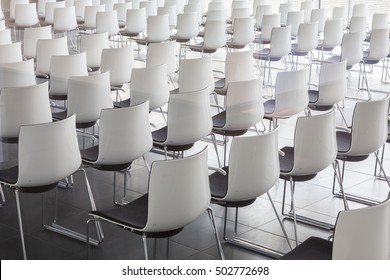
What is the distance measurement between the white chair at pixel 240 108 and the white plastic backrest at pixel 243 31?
15.4 ft

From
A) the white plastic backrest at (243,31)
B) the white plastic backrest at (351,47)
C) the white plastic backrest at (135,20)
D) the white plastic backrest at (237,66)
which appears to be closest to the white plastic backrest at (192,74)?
the white plastic backrest at (237,66)

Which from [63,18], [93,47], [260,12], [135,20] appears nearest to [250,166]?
[93,47]

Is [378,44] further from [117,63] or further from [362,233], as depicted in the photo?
[362,233]

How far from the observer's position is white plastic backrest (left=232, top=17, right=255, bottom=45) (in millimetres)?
11148

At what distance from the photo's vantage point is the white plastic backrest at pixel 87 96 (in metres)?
6.25

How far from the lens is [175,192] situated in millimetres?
4070

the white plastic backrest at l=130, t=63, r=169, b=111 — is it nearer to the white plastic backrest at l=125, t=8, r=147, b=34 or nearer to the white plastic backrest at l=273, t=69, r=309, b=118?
the white plastic backrest at l=273, t=69, r=309, b=118

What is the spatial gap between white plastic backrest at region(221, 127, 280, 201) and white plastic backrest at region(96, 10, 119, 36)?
7.11 meters

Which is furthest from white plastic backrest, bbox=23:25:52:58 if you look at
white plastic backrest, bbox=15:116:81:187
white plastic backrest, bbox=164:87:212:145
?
white plastic backrest, bbox=15:116:81:187

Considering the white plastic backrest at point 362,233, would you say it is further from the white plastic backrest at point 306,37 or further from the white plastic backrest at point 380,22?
the white plastic backrest at point 380,22

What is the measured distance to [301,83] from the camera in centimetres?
713
